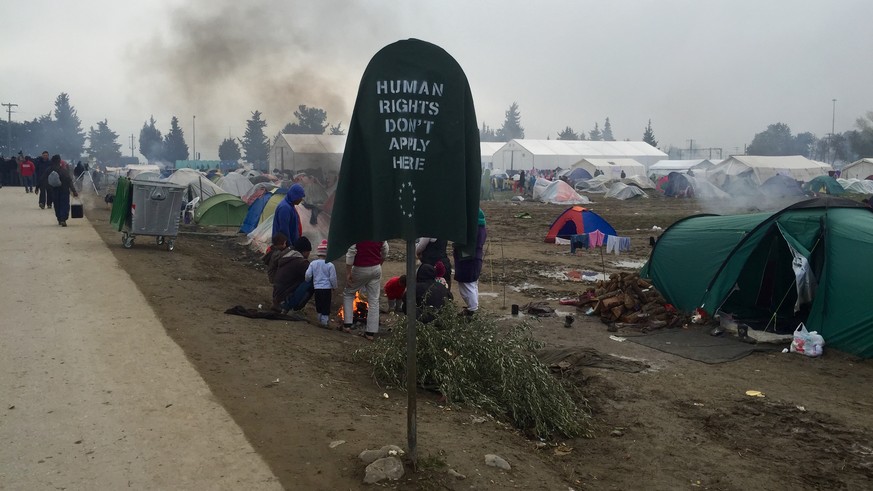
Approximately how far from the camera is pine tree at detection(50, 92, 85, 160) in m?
105

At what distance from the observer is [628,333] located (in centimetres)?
1091

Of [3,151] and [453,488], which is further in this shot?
[3,151]

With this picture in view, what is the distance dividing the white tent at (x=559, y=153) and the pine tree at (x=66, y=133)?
2435 inches

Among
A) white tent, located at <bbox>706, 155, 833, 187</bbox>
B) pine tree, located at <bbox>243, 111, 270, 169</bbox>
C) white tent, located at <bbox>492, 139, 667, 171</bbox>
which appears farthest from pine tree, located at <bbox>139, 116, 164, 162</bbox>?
white tent, located at <bbox>706, 155, 833, 187</bbox>

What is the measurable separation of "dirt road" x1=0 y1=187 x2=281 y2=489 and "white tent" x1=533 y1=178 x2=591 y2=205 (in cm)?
3613

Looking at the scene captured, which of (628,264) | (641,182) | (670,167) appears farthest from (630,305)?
(670,167)

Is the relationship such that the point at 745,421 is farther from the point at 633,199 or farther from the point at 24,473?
the point at 633,199

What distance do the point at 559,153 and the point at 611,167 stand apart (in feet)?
31.8

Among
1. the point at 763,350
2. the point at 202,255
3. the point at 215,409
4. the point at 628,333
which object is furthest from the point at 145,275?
the point at 763,350

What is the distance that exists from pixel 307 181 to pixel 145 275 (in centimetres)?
853

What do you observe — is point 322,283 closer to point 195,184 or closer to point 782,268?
point 782,268

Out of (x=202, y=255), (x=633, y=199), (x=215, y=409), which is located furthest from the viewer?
(x=633, y=199)

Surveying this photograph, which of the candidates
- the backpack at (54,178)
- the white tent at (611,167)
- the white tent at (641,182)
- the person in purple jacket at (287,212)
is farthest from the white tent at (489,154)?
the person in purple jacket at (287,212)

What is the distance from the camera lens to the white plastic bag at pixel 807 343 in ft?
31.0
